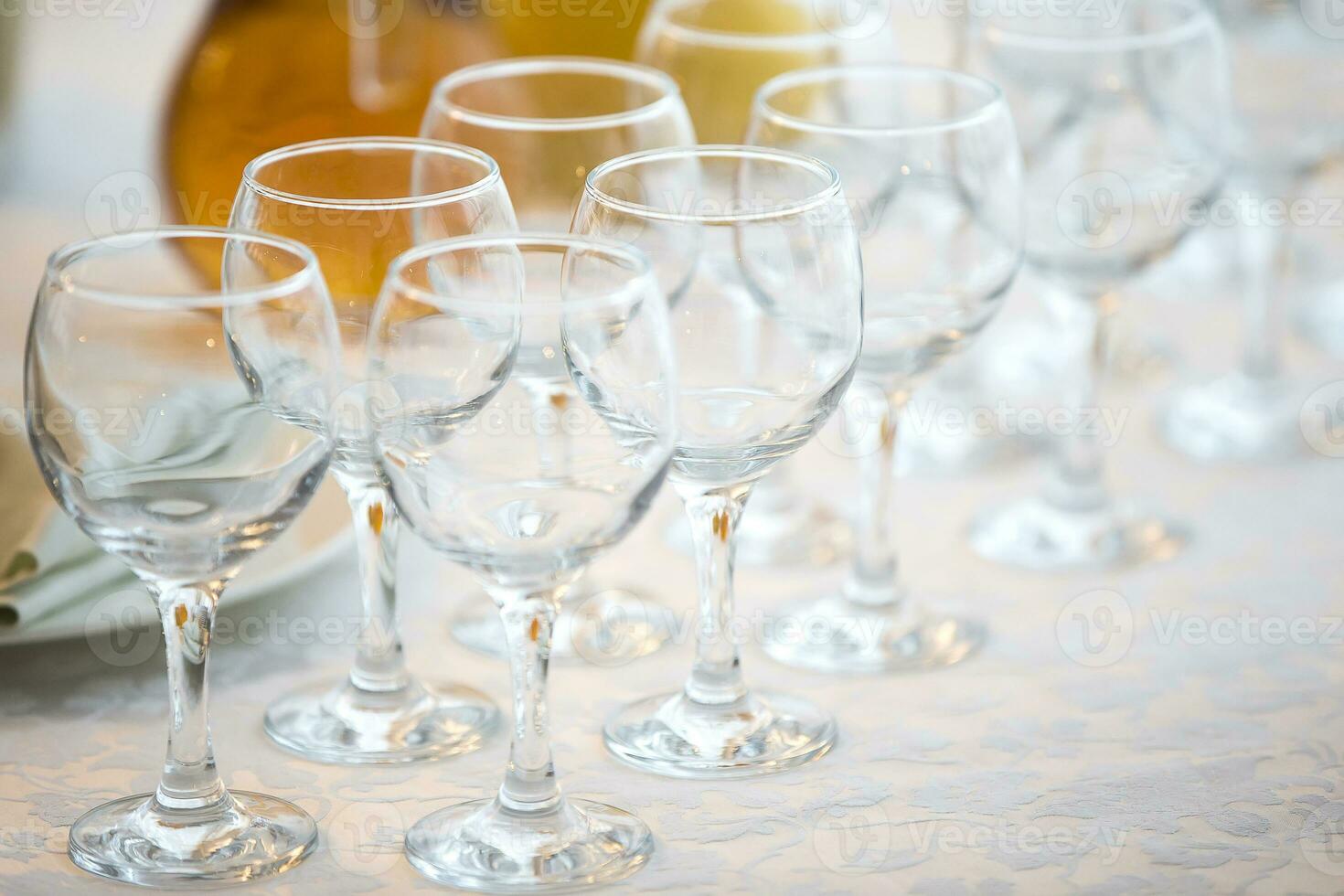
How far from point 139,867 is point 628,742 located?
163mm

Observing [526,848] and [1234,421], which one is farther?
[1234,421]

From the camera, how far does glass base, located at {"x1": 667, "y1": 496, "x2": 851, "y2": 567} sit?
79 cm

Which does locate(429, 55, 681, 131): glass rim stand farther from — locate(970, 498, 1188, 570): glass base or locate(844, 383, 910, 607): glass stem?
locate(970, 498, 1188, 570): glass base

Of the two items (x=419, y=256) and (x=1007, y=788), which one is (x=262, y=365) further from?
(x=1007, y=788)

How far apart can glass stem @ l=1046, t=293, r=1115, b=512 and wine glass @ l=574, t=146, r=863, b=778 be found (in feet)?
0.73

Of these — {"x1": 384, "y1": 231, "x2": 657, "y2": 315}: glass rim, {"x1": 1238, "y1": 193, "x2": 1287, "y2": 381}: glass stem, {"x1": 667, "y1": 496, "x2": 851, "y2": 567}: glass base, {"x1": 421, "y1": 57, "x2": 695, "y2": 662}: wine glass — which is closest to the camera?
{"x1": 384, "y1": 231, "x2": 657, "y2": 315}: glass rim

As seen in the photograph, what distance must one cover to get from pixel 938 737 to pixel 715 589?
9 centimetres

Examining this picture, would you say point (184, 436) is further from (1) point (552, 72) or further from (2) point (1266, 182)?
(2) point (1266, 182)

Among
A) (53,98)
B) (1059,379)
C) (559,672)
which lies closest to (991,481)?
(1059,379)

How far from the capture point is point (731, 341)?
1.94 ft

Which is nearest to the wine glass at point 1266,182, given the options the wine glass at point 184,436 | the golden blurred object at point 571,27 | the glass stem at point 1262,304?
the glass stem at point 1262,304

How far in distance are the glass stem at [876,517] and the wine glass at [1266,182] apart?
0.21m

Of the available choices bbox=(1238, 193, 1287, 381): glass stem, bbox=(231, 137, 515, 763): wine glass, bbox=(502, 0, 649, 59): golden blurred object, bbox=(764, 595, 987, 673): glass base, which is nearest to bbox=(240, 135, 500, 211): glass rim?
bbox=(231, 137, 515, 763): wine glass

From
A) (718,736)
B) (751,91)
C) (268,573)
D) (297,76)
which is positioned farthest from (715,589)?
(297,76)
